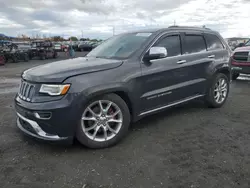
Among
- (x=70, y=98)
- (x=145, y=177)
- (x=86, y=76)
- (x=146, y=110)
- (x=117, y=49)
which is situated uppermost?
(x=117, y=49)

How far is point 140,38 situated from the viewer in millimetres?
4121

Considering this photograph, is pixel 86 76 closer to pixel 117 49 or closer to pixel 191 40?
pixel 117 49

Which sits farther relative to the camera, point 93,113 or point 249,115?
point 249,115

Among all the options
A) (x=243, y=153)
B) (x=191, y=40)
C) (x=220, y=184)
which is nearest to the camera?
(x=220, y=184)

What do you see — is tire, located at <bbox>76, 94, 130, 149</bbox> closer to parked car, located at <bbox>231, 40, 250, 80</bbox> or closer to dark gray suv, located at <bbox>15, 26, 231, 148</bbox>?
dark gray suv, located at <bbox>15, 26, 231, 148</bbox>

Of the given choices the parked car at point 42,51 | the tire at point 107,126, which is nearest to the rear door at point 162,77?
the tire at point 107,126

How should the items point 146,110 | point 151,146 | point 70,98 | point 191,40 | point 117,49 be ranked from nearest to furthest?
1. point 70,98
2. point 151,146
3. point 146,110
4. point 117,49
5. point 191,40

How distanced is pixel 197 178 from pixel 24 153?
2327 millimetres

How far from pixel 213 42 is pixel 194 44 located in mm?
729

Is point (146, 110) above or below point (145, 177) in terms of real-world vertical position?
above

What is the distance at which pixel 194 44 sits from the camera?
15.6 feet

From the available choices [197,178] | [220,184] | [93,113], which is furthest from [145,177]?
[93,113]

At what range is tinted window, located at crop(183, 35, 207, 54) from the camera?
180 inches

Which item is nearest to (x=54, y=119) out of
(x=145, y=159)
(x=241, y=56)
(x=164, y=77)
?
(x=145, y=159)
